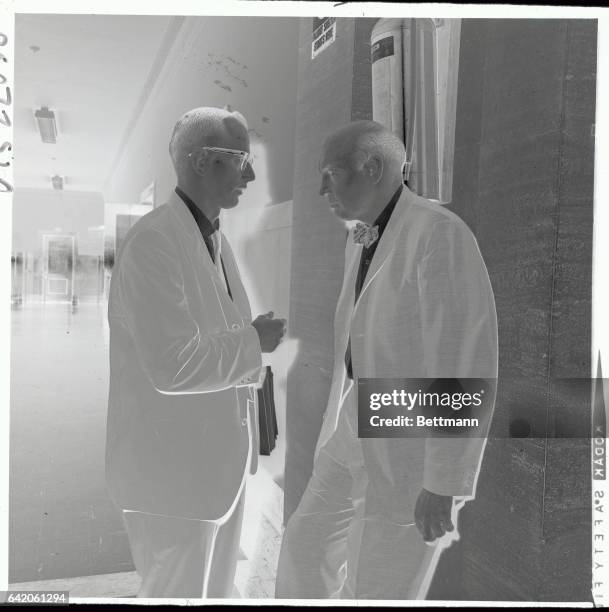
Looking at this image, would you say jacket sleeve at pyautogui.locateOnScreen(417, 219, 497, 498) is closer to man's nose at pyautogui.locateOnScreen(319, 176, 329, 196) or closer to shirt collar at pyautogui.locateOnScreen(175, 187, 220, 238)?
man's nose at pyautogui.locateOnScreen(319, 176, 329, 196)

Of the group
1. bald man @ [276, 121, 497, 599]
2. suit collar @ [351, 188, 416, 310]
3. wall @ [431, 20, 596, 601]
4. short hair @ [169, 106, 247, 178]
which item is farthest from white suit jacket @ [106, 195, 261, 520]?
wall @ [431, 20, 596, 601]

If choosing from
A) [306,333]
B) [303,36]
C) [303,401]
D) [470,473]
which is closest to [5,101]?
[303,36]

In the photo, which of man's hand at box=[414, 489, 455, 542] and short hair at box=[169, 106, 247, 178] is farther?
short hair at box=[169, 106, 247, 178]

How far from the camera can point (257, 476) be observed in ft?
4.19

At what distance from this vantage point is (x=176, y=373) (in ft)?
3.74

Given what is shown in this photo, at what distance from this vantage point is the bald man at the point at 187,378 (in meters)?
1.16

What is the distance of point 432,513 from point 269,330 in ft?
1.77

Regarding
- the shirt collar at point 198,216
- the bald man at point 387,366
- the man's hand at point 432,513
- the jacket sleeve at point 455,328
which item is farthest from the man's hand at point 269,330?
the man's hand at point 432,513

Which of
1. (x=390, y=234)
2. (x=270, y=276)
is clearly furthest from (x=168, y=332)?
(x=390, y=234)

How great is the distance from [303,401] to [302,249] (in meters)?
0.38

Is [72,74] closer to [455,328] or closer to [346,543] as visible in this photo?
[455,328]

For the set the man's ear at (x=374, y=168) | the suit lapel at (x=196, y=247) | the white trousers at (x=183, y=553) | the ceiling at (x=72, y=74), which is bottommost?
the white trousers at (x=183, y=553)

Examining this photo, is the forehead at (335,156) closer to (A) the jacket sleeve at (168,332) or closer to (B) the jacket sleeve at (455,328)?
(B) the jacket sleeve at (455,328)

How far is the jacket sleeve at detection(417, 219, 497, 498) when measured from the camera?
1110 millimetres
